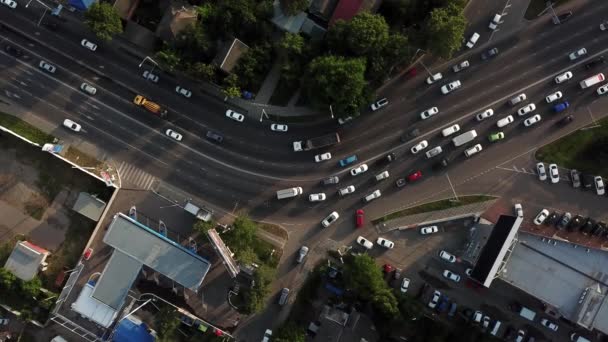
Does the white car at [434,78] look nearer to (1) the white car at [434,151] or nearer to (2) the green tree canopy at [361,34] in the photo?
(2) the green tree canopy at [361,34]

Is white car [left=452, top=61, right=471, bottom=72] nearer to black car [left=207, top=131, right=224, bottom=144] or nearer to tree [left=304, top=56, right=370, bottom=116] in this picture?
tree [left=304, top=56, right=370, bottom=116]

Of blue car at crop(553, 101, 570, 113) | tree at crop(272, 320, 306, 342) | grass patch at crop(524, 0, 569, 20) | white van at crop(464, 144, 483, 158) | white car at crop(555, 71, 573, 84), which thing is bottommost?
tree at crop(272, 320, 306, 342)

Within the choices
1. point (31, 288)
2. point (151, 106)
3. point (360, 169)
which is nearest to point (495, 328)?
point (360, 169)

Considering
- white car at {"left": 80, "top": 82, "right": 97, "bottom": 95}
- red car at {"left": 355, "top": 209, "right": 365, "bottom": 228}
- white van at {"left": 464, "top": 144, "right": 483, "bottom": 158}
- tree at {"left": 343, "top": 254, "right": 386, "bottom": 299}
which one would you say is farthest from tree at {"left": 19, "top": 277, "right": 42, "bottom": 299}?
white van at {"left": 464, "top": 144, "right": 483, "bottom": 158}

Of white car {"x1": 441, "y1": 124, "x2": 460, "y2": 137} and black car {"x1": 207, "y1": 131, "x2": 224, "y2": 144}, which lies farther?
black car {"x1": 207, "y1": 131, "x2": 224, "y2": 144}

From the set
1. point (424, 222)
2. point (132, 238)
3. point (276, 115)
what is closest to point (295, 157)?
point (276, 115)

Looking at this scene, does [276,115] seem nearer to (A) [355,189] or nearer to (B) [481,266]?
(A) [355,189]

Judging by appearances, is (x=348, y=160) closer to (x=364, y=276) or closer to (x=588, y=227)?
(x=364, y=276)
